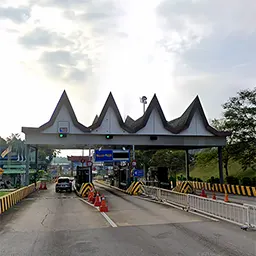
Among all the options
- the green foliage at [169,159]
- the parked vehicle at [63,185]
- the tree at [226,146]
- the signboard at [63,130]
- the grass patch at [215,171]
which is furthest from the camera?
the green foliage at [169,159]

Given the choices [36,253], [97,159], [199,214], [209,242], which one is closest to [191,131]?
[97,159]

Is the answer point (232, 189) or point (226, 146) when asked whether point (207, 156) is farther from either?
point (232, 189)

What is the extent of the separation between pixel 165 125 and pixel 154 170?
5690 millimetres

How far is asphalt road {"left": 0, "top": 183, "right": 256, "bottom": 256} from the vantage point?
7664 mm

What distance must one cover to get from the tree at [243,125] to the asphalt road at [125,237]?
21.8m

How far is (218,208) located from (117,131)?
696 inches

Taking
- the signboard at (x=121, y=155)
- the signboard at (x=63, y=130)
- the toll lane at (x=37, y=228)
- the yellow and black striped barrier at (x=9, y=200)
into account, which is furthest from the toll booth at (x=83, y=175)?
the toll lane at (x=37, y=228)

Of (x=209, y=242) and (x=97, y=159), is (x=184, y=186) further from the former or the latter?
(x=209, y=242)

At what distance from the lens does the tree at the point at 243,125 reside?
3259cm

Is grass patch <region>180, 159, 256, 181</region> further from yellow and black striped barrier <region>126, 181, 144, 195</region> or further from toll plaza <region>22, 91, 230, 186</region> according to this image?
yellow and black striped barrier <region>126, 181, 144, 195</region>

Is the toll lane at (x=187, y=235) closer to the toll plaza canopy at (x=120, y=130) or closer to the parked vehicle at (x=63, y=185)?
the toll plaza canopy at (x=120, y=130)

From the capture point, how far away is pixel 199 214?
1366 cm

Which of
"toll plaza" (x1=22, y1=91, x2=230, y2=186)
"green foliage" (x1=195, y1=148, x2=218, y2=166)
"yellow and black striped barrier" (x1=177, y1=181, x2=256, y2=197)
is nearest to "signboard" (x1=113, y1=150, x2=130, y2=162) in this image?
"toll plaza" (x1=22, y1=91, x2=230, y2=186)

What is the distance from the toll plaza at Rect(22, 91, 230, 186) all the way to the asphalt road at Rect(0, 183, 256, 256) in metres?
15.6
